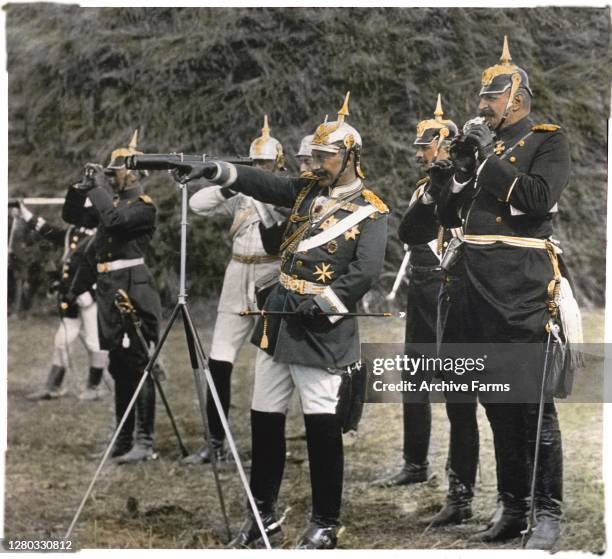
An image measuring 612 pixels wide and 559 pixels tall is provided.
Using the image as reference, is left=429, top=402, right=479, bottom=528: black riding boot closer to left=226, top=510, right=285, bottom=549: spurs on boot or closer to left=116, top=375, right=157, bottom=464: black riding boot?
left=226, top=510, right=285, bottom=549: spurs on boot

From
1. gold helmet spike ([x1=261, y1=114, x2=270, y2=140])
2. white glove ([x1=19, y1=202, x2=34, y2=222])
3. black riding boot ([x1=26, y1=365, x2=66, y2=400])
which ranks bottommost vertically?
black riding boot ([x1=26, y1=365, x2=66, y2=400])

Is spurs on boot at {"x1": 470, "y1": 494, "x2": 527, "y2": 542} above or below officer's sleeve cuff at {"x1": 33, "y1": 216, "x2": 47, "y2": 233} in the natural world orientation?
below

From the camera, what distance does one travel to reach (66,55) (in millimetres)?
7930

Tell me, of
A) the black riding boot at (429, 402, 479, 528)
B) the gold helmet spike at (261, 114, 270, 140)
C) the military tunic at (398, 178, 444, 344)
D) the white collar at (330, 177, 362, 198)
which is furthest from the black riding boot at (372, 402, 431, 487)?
the gold helmet spike at (261, 114, 270, 140)

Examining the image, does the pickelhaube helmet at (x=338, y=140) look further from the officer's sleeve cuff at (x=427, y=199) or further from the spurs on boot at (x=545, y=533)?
the spurs on boot at (x=545, y=533)

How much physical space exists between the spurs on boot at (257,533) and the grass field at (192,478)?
88mm

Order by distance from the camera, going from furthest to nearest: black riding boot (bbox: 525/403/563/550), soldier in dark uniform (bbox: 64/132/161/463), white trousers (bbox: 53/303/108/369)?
white trousers (bbox: 53/303/108/369), soldier in dark uniform (bbox: 64/132/161/463), black riding boot (bbox: 525/403/563/550)

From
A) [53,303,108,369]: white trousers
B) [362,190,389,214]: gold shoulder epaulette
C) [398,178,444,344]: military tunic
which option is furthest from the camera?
[53,303,108,369]: white trousers

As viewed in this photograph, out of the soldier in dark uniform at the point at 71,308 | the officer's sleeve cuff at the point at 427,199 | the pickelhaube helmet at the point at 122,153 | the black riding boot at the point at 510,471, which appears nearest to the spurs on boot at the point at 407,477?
the black riding boot at the point at 510,471

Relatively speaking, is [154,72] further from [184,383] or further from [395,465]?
[395,465]

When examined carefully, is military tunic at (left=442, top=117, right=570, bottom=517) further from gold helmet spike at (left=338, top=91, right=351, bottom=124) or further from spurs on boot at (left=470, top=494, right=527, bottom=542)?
gold helmet spike at (left=338, top=91, right=351, bottom=124)

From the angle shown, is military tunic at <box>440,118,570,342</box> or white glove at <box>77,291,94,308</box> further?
white glove at <box>77,291,94,308</box>

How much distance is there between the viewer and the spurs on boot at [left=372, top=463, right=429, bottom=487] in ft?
24.8

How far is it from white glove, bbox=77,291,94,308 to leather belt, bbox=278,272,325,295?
199cm
